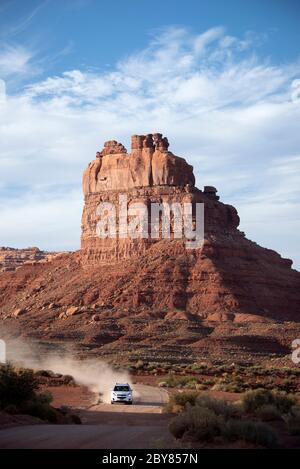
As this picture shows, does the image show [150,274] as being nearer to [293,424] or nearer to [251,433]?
[293,424]

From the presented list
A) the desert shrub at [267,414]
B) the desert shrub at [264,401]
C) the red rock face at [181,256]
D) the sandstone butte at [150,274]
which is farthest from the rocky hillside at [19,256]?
the desert shrub at [267,414]

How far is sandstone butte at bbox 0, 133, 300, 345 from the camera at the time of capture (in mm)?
86581

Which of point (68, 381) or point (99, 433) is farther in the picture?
point (68, 381)

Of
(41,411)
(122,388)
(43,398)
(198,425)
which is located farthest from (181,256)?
(198,425)

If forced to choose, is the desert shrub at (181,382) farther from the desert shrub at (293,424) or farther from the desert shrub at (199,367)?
the desert shrub at (293,424)

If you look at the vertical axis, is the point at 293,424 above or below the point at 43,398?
below

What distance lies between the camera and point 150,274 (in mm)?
91875

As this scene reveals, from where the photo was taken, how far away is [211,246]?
93.8 meters

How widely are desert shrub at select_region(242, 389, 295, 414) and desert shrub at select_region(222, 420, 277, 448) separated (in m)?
8.53

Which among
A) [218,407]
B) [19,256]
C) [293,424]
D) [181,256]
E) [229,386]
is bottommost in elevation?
[293,424]

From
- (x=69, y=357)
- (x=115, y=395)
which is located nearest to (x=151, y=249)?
(x=69, y=357)

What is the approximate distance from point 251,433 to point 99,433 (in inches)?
190

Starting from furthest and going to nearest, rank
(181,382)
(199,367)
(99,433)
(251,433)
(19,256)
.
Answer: (19,256), (199,367), (181,382), (99,433), (251,433)

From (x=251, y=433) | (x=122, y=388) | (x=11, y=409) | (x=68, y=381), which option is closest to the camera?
(x=251, y=433)
